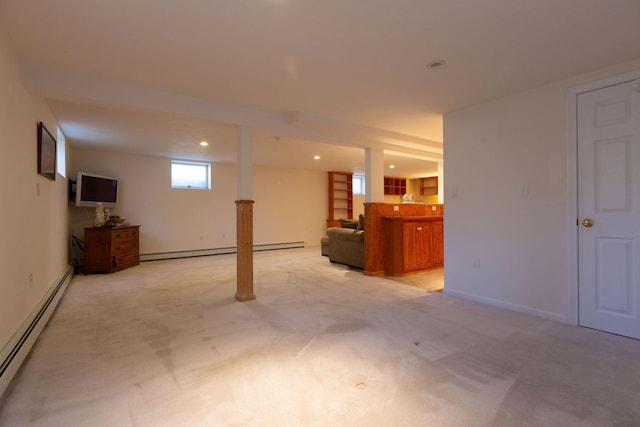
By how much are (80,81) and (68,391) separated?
248 cm

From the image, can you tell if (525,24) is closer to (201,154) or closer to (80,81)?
(80,81)

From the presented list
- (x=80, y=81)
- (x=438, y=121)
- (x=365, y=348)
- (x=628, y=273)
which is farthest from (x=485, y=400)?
(x=80, y=81)

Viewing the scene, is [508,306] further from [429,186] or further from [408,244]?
[429,186]

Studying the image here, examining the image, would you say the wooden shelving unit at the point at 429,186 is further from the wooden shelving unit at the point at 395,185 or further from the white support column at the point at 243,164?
the white support column at the point at 243,164

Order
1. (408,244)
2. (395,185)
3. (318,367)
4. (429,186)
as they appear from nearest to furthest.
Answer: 1. (318,367)
2. (408,244)
3. (395,185)
4. (429,186)

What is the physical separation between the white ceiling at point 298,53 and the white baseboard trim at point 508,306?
2175 millimetres

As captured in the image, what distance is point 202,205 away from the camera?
741cm

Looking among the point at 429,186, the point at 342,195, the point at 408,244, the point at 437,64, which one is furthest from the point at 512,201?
the point at 429,186

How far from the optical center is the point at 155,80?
291 centimetres

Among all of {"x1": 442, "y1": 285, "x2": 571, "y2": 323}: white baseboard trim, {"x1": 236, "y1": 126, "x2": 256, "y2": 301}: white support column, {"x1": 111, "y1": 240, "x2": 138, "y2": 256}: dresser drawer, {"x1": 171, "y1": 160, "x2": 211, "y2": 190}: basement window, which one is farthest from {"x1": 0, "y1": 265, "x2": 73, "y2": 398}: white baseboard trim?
{"x1": 442, "y1": 285, "x2": 571, "y2": 323}: white baseboard trim

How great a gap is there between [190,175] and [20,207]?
4971mm

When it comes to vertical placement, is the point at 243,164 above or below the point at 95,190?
above

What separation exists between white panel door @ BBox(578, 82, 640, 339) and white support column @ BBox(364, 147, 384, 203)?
2637mm

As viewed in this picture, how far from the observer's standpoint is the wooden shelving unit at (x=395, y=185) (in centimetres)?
1091
